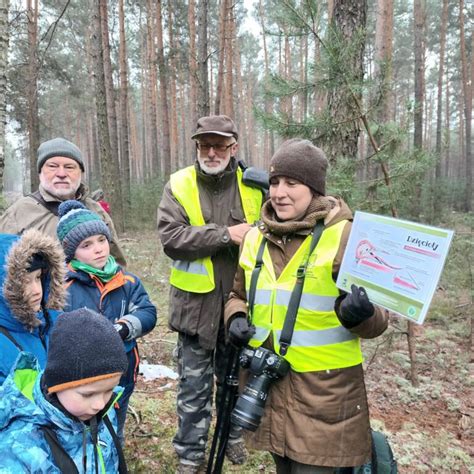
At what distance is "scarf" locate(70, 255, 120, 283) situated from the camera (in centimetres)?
238

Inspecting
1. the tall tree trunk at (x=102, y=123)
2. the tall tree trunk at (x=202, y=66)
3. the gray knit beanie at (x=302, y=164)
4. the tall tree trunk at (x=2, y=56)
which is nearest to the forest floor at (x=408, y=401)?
the gray knit beanie at (x=302, y=164)

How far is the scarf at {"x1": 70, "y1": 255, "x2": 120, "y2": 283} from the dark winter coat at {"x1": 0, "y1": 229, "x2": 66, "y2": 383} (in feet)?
1.44

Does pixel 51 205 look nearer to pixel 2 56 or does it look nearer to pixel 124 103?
pixel 2 56

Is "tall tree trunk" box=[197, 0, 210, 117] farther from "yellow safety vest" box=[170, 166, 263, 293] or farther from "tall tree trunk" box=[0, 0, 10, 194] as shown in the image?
"yellow safety vest" box=[170, 166, 263, 293]

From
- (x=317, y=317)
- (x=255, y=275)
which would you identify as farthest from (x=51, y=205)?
(x=317, y=317)

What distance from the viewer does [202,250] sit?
264 cm

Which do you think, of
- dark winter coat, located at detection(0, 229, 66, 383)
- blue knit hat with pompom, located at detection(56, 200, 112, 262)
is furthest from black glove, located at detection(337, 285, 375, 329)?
blue knit hat with pompom, located at detection(56, 200, 112, 262)

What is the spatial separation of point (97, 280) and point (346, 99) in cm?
280

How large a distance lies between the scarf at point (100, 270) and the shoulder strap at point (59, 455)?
3.77ft

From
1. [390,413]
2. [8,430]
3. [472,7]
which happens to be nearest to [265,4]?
[472,7]

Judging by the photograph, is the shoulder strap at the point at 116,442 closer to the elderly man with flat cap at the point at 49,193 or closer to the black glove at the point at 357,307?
the black glove at the point at 357,307

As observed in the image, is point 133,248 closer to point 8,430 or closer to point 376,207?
point 376,207

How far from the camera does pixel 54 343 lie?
1.43 metres

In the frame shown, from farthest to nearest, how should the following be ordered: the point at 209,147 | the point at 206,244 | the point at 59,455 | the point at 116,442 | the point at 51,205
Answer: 1. the point at 51,205
2. the point at 209,147
3. the point at 206,244
4. the point at 116,442
5. the point at 59,455
